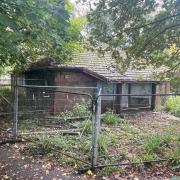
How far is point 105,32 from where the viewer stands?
8.02m

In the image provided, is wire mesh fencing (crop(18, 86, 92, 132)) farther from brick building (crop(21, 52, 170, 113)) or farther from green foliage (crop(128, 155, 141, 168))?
green foliage (crop(128, 155, 141, 168))

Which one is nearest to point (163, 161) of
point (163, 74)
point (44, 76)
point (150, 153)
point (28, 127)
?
point (150, 153)

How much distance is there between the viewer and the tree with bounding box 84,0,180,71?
7137 millimetres

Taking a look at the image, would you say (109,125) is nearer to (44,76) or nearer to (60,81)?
(60,81)

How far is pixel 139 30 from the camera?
7891mm

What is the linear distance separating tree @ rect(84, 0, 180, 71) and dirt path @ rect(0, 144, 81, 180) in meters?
3.52

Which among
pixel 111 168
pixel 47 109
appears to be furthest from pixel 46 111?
pixel 111 168

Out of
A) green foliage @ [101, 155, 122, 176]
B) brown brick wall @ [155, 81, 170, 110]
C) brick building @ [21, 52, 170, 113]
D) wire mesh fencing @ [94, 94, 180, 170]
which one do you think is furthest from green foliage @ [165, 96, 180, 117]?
green foliage @ [101, 155, 122, 176]

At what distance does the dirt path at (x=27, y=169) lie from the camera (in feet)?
20.8

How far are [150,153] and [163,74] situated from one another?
2584mm

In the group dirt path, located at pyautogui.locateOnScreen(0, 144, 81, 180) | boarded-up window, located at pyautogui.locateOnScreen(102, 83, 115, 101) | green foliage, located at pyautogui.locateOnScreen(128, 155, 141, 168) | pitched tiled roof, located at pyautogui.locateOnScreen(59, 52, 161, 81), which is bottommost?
dirt path, located at pyautogui.locateOnScreen(0, 144, 81, 180)

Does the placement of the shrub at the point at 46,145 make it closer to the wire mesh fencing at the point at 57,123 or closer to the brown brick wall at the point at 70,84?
the wire mesh fencing at the point at 57,123

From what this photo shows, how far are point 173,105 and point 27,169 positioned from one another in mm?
13613

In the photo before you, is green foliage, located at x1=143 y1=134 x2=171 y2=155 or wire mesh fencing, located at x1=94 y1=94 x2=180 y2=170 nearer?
Answer: wire mesh fencing, located at x1=94 y1=94 x2=180 y2=170
